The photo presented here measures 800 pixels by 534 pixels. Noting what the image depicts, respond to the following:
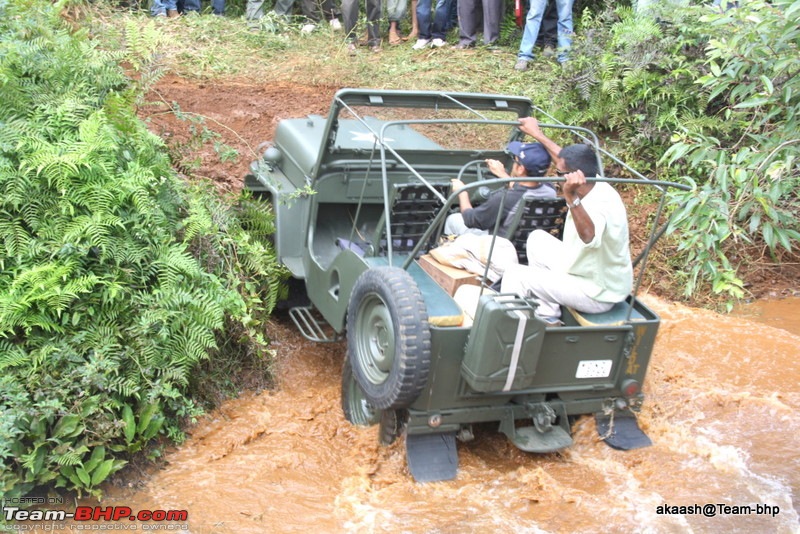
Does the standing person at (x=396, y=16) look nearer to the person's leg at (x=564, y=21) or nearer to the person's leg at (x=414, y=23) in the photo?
the person's leg at (x=414, y=23)

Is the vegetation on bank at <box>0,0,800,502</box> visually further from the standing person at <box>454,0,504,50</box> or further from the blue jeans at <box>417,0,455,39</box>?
the blue jeans at <box>417,0,455,39</box>

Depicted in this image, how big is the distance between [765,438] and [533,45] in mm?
6751

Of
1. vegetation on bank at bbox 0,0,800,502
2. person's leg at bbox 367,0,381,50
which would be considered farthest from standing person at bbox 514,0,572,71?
vegetation on bank at bbox 0,0,800,502

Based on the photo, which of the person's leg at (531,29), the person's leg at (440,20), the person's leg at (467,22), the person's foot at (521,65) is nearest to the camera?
the person's leg at (531,29)

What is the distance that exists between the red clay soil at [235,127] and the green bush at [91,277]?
857 millimetres

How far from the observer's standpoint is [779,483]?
4465mm

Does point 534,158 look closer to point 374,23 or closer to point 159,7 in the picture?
point 374,23

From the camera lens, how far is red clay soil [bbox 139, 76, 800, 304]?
6379mm

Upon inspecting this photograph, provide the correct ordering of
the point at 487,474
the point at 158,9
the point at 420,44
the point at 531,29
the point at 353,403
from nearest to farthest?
the point at 487,474
the point at 353,403
the point at 531,29
the point at 158,9
the point at 420,44

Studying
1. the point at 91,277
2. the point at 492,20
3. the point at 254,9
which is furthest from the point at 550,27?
the point at 91,277

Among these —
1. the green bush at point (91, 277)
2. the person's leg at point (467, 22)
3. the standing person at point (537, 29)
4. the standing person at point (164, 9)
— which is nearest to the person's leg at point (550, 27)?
the standing person at point (537, 29)

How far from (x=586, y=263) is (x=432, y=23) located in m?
7.93

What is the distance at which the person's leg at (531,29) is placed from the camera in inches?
395

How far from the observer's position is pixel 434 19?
11172 millimetres
